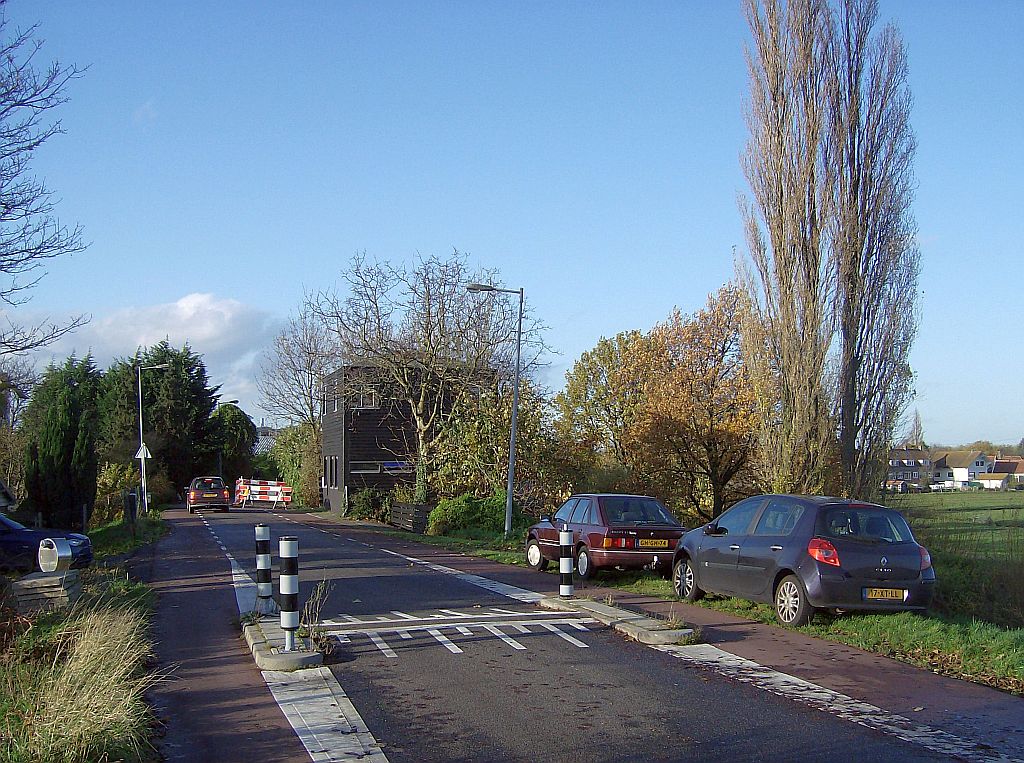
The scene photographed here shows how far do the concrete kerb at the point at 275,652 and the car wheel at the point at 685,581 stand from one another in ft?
18.9

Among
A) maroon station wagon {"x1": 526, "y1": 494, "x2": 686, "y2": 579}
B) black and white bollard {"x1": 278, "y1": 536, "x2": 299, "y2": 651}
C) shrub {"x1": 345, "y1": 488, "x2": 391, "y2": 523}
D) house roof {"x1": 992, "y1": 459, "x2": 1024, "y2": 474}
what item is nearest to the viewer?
black and white bollard {"x1": 278, "y1": 536, "x2": 299, "y2": 651}

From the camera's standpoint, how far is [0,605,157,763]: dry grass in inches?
218

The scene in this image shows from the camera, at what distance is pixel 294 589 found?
9188 millimetres

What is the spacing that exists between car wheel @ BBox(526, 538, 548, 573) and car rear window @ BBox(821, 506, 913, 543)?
7941 mm

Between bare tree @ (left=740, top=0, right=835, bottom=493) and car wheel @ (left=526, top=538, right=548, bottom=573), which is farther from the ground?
bare tree @ (left=740, top=0, right=835, bottom=493)

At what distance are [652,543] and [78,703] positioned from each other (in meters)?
10.9

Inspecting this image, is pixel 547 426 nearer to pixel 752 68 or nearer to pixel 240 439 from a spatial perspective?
pixel 752 68

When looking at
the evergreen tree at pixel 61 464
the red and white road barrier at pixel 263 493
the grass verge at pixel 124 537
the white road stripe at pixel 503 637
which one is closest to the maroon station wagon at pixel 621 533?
the white road stripe at pixel 503 637

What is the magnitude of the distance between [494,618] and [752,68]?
61.8 feet

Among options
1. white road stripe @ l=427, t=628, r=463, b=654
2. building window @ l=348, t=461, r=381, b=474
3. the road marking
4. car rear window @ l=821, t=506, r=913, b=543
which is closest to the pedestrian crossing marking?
white road stripe @ l=427, t=628, r=463, b=654

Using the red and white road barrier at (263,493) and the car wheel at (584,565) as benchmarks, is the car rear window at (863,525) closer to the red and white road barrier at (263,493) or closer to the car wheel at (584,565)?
the car wheel at (584,565)

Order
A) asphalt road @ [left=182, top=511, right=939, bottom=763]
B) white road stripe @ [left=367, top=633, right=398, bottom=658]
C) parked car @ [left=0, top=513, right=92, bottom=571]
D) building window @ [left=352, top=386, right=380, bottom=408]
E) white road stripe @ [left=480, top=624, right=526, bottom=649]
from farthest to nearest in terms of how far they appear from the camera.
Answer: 1. building window @ [left=352, top=386, right=380, bottom=408]
2. parked car @ [left=0, top=513, right=92, bottom=571]
3. white road stripe @ [left=480, top=624, right=526, bottom=649]
4. white road stripe @ [left=367, top=633, right=398, bottom=658]
5. asphalt road @ [left=182, top=511, right=939, bottom=763]

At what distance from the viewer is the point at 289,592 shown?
9141 millimetres

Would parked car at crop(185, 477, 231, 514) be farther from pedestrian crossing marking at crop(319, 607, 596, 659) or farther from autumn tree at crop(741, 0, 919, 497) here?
pedestrian crossing marking at crop(319, 607, 596, 659)
